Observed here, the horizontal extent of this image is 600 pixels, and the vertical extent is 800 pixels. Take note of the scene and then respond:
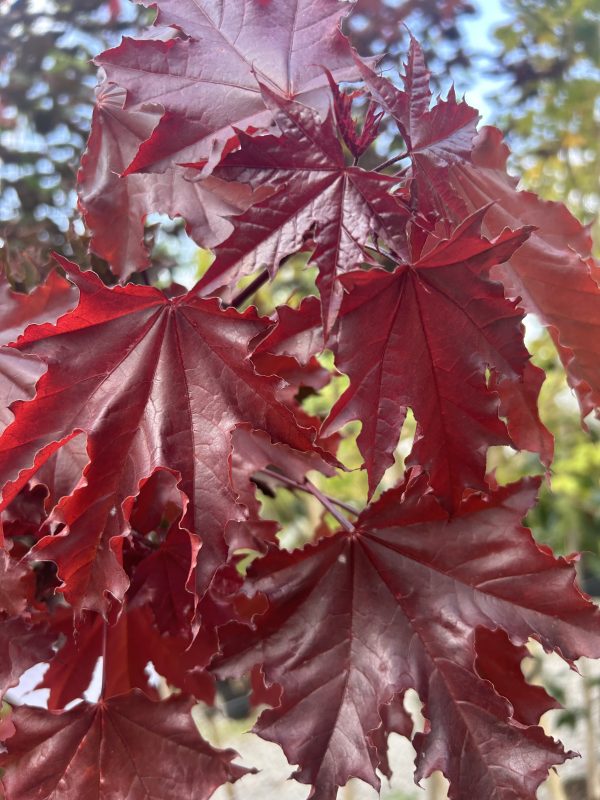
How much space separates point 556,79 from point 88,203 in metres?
2.18

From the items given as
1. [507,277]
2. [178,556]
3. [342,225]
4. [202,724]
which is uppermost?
[342,225]

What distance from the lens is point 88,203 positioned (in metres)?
0.63

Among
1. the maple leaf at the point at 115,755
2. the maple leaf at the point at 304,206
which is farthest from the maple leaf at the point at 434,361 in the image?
the maple leaf at the point at 115,755

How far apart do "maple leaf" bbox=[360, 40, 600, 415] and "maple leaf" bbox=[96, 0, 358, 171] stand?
0.26 feet

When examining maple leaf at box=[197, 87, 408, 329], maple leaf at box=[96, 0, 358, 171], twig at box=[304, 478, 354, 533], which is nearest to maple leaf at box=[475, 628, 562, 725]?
twig at box=[304, 478, 354, 533]

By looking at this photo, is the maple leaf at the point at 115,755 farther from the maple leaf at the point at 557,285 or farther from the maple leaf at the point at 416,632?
the maple leaf at the point at 557,285

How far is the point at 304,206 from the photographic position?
0.46m

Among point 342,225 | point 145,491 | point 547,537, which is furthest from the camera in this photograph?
point 547,537

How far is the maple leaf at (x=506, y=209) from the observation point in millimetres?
491

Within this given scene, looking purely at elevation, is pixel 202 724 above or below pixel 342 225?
below

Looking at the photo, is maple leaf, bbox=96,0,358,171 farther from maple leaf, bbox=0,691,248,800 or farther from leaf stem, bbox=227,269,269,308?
maple leaf, bbox=0,691,248,800

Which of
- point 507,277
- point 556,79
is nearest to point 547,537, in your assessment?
point 556,79

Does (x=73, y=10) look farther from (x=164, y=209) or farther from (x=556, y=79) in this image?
(x=164, y=209)

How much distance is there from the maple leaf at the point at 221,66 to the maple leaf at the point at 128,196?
0.08 meters
